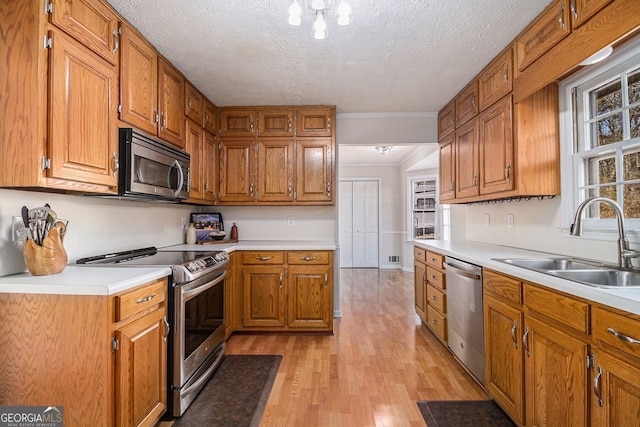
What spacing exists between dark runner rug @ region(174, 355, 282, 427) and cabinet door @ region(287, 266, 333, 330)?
1.82 ft

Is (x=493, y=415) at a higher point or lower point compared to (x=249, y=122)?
lower

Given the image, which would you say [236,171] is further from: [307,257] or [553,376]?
[553,376]

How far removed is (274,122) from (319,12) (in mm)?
1830

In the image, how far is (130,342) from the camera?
1489 millimetres

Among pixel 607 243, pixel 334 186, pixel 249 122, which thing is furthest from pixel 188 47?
pixel 607 243

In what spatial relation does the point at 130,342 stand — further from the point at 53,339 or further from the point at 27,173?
the point at 27,173

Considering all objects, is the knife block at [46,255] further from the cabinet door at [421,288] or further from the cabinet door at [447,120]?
the cabinet door at [447,120]

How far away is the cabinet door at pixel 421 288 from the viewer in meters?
3.17

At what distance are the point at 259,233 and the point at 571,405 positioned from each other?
10.2ft

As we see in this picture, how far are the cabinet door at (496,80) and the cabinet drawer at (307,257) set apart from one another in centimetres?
192

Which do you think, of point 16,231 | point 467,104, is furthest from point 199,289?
point 467,104

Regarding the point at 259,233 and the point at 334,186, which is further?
the point at 259,233

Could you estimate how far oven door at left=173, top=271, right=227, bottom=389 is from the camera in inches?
74.3

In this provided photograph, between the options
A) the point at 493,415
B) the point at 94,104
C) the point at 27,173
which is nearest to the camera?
the point at 27,173
